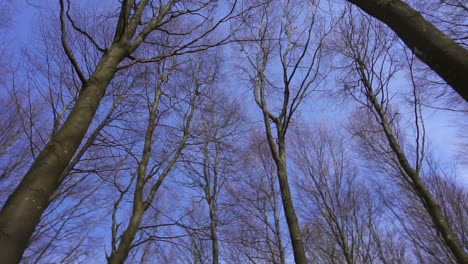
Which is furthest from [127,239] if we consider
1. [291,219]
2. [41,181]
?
[41,181]

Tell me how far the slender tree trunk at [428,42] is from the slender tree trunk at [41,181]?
2003mm

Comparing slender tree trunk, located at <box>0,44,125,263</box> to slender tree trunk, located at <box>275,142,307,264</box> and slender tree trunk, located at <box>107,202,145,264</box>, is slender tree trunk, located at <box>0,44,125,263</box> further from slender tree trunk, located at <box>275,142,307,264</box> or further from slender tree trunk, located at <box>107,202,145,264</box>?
slender tree trunk, located at <box>275,142,307,264</box>

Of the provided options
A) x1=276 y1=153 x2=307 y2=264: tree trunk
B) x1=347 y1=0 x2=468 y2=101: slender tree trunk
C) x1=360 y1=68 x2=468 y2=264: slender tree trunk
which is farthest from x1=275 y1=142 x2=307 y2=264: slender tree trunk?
x1=347 y1=0 x2=468 y2=101: slender tree trunk

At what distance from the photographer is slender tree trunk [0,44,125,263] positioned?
1.22 m

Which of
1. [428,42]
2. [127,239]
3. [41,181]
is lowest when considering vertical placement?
[41,181]

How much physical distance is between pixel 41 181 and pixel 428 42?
6.86 ft

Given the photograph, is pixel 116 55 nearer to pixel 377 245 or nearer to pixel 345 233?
pixel 345 233

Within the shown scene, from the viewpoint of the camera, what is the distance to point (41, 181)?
147 cm

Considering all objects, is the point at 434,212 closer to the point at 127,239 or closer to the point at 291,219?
the point at 291,219

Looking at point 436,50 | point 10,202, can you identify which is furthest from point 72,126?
point 436,50

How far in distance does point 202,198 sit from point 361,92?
578 centimetres

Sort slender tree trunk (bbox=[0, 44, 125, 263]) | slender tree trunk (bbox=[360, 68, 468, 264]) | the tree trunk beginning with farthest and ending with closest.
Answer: slender tree trunk (bbox=[360, 68, 468, 264])
the tree trunk
slender tree trunk (bbox=[0, 44, 125, 263])

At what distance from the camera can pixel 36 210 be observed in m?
1.38

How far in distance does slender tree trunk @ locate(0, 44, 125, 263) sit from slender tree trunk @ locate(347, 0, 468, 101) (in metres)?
2.00
